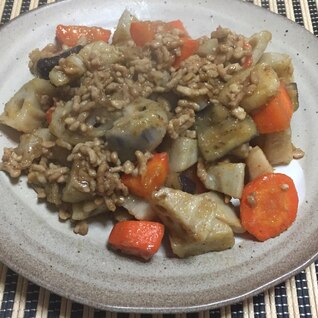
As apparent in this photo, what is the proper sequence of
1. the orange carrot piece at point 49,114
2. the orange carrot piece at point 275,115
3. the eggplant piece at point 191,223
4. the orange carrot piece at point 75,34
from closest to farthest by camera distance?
the eggplant piece at point 191,223
the orange carrot piece at point 275,115
the orange carrot piece at point 49,114
the orange carrot piece at point 75,34

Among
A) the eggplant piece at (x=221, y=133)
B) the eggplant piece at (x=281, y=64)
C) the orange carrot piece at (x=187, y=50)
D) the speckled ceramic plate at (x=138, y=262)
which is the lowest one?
the speckled ceramic plate at (x=138, y=262)

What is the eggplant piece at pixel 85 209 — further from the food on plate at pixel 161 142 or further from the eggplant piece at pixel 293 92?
the eggplant piece at pixel 293 92

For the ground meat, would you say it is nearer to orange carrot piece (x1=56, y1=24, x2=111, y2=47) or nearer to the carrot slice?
the carrot slice

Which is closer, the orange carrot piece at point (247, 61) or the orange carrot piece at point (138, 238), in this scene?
the orange carrot piece at point (138, 238)

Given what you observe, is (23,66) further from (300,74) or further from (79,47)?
(300,74)

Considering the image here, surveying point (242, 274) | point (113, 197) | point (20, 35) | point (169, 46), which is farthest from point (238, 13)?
point (242, 274)

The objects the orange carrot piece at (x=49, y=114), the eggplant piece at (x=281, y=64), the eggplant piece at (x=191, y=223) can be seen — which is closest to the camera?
the eggplant piece at (x=191, y=223)

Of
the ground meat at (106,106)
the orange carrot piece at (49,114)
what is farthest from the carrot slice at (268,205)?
the orange carrot piece at (49,114)

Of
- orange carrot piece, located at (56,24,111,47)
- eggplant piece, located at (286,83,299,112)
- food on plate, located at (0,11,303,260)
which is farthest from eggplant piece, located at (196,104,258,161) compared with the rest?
orange carrot piece, located at (56,24,111,47)

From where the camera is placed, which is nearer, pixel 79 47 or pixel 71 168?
pixel 71 168

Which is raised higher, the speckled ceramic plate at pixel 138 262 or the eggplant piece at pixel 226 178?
the eggplant piece at pixel 226 178
